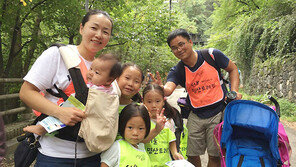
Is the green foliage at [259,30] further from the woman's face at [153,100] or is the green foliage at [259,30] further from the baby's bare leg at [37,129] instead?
the baby's bare leg at [37,129]

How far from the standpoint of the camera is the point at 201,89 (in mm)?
2709

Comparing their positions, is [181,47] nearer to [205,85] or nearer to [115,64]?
[205,85]

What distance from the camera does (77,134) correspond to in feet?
4.34

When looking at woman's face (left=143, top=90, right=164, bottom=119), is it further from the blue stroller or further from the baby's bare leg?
the baby's bare leg

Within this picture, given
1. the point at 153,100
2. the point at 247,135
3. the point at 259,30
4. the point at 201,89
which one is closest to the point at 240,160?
the point at 247,135

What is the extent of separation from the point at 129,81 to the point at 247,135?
1.61m

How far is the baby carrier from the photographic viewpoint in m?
2.19

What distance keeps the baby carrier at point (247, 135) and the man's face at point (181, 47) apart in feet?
2.82

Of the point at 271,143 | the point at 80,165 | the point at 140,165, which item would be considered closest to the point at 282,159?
the point at 271,143

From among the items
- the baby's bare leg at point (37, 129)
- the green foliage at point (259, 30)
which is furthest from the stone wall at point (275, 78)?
the baby's bare leg at point (37, 129)

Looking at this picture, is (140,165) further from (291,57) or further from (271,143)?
(291,57)

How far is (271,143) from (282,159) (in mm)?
218

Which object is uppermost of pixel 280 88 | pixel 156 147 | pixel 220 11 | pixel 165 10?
pixel 220 11

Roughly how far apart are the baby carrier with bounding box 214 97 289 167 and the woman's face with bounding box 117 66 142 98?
118 cm
